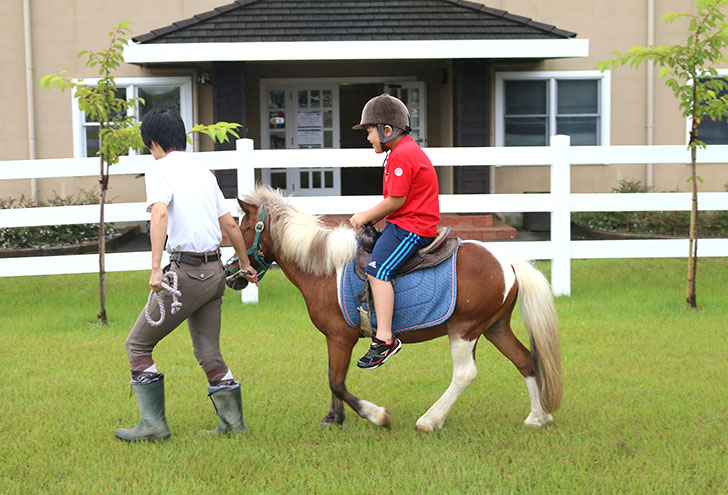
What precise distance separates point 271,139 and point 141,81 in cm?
293

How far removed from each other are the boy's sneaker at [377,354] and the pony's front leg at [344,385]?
0.20 metres

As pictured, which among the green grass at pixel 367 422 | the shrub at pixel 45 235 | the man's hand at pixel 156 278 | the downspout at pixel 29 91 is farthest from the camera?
the downspout at pixel 29 91

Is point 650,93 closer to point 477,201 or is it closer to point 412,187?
point 477,201

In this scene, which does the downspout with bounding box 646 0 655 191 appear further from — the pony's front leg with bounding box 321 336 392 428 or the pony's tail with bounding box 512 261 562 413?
the pony's front leg with bounding box 321 336 392 428

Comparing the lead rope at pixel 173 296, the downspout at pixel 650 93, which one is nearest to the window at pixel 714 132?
the downspout at pixel 650 93

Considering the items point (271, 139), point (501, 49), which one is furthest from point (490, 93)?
point (271, 139)

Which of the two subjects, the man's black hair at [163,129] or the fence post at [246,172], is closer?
the man's black hair at [163,129]

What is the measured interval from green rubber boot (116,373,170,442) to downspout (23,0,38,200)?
12.1m

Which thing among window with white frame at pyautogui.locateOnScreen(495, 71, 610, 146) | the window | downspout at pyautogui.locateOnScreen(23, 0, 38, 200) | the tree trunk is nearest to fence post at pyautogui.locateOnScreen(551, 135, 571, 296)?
the tree trunk

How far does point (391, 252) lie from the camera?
4801mm

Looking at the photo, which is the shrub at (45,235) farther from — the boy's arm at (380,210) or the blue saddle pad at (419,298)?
the boy's arm at (380,210)

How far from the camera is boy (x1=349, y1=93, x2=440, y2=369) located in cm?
474

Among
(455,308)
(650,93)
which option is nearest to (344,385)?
(455,308)

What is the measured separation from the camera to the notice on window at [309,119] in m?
17.0
